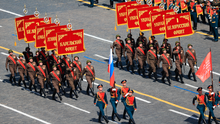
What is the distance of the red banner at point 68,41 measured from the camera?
3794 cm

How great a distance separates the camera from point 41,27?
130 ft

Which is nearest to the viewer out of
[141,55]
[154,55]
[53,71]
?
[53,71]

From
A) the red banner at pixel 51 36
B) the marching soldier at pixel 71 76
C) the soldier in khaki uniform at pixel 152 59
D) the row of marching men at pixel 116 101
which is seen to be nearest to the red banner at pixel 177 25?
the soldier in khaki uniform at pixel 152 59

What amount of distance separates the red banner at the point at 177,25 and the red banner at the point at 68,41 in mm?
6166

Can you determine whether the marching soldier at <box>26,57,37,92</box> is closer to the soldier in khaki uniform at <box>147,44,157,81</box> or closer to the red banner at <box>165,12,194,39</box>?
the soldier in khaki uniform at <box>147,44,157,81</box>

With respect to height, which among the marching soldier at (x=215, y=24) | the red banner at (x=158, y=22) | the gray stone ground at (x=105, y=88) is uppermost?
the red banner at (x=158, y=22)

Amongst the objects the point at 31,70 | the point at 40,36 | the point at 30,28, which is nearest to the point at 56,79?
the point at 31,70

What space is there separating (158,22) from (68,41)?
698cm

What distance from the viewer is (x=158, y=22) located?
136 feet

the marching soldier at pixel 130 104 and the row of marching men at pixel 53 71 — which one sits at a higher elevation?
the row of marching men at pixel 53 71

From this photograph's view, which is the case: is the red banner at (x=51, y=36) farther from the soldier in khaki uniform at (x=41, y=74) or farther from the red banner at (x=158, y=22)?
the red banner at (x=158, y=22)

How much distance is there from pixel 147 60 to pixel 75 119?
327 inches

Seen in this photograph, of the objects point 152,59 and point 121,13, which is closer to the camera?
point 152,59

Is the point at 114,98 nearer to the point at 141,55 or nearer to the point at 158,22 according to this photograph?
the point at 141,55
